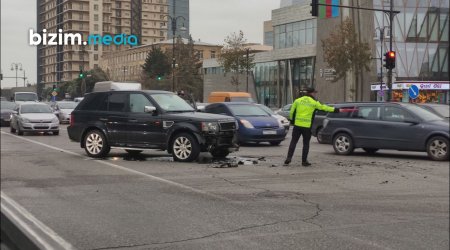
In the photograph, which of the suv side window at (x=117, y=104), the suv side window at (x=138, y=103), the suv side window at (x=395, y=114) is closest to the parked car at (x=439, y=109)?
the suv side window at (x=395, y=114)

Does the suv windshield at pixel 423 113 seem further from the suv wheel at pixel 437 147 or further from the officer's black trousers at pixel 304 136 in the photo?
the officer's black trousers at pixel 304 136

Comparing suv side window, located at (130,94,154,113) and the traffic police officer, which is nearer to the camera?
the traffic police officer

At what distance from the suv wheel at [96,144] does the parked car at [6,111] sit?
15.6 ft

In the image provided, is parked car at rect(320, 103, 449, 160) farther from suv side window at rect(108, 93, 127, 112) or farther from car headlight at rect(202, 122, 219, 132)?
suv side window at rect(108, 93, 127, 112)

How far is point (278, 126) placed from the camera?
1266 centimetres

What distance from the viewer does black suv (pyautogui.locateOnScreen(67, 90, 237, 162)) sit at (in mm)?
8789

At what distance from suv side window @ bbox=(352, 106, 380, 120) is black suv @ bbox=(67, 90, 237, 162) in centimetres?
269

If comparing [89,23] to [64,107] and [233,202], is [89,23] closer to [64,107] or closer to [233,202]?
[233,202]

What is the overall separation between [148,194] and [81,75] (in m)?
2.00

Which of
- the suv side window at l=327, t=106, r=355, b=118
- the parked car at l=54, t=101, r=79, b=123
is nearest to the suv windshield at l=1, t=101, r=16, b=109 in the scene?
the parked car at l=54, t=101, r=79, b=123

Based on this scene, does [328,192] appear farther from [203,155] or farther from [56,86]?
[203,155]

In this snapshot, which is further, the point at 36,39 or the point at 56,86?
the point at 56,86

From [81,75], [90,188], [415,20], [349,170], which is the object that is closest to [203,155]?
[349,170]

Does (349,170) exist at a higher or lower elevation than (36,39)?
lower
